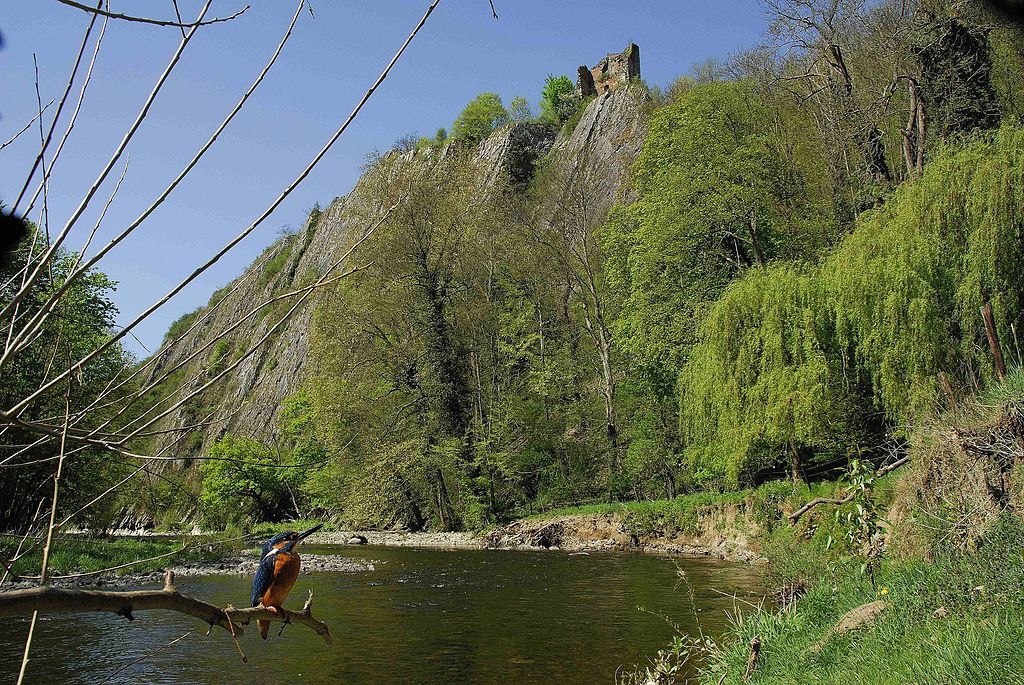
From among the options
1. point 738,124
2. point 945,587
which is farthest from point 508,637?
point 738,124

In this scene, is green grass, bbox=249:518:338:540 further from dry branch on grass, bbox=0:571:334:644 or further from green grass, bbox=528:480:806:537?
dry branch on grass, bbox=0:571:334:644

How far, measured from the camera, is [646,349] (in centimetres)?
2731

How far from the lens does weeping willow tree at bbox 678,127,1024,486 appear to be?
15.3 meters

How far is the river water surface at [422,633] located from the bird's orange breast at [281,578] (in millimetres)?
2079

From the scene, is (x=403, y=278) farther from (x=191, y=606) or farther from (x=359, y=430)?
(x=191, y=606)

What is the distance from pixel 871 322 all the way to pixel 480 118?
61.3 metres

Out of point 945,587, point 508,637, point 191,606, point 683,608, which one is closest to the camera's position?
point 191,606


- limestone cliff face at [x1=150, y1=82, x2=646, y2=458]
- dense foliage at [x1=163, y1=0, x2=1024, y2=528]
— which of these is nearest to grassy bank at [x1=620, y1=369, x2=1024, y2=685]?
dense foliage at [x1=163, y1=0, x2=1024, y2=528]

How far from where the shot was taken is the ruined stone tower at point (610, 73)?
67312 millimetres

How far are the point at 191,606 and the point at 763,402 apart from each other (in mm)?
19330

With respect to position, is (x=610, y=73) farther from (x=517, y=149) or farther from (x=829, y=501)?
(x=829, y=501)

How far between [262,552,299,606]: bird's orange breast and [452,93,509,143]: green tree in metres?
69.6

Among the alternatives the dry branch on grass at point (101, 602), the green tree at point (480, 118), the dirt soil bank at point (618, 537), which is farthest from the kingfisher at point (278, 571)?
the green tree at point (480, 118)

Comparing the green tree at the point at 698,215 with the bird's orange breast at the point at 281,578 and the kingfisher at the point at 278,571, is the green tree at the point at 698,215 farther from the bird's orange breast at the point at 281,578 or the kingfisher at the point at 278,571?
the bird's orange breast at the point at 281,578
